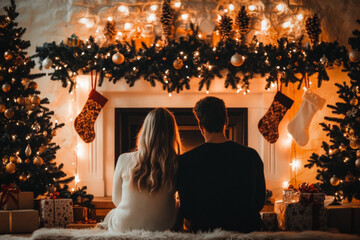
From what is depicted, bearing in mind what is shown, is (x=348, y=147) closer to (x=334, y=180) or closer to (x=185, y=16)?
(x=334, y=180)

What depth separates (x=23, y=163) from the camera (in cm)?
417

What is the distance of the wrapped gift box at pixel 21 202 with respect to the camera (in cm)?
392

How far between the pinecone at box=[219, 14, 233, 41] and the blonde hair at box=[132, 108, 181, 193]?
2310mm

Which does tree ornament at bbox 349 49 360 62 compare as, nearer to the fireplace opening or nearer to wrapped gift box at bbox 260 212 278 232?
the fireplace opening

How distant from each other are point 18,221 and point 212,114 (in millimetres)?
2450

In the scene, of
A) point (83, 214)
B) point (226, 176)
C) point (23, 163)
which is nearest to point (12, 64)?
point (23, 163)

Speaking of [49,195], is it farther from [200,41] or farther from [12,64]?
[200,41]

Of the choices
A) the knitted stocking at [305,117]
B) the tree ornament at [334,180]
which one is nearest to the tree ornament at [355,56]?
the knitted stocking at [305,117]

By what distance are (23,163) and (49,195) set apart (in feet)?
1.37

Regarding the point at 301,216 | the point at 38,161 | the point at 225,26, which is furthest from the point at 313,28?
the point at 38,161

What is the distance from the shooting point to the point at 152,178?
2.42 m

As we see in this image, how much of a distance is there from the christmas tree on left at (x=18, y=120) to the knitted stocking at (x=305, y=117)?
265cm

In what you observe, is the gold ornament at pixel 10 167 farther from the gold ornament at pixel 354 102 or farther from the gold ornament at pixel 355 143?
the gold ornament at pixel 354 102

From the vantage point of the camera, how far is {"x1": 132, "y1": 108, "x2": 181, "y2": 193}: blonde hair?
8.01 feet
